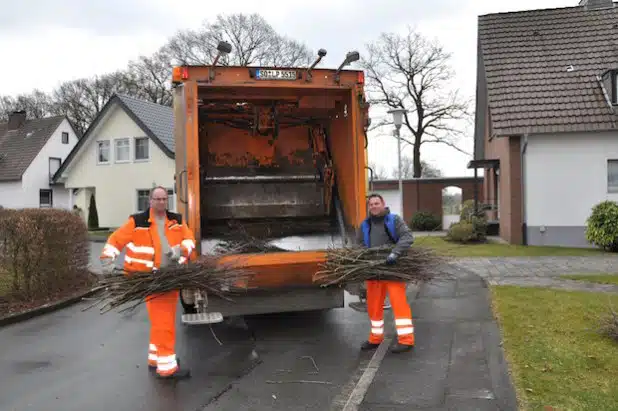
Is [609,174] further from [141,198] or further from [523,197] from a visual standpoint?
[141,198]

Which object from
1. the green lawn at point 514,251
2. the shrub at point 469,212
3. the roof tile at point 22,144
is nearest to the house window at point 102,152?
the roof tile at point 22,144

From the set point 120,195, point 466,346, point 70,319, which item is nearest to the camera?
point 466,346

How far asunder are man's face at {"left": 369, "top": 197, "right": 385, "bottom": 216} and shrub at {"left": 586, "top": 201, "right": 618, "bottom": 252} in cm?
959

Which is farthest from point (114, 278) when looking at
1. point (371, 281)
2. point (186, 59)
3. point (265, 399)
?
point (186, 59)

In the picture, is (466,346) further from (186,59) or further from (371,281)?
(186,59)

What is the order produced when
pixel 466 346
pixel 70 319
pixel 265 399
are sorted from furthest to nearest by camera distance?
pixel 70 319, pixel 466 346, pixel 265 399

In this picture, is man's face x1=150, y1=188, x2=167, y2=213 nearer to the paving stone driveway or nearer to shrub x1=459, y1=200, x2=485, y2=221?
the paving stone driveway

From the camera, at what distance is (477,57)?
21.0 metres

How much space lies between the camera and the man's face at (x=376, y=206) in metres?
5.73

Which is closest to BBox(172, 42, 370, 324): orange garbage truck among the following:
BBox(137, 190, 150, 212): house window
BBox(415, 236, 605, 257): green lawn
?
BBox(415, 236, 605, 257): green lawn

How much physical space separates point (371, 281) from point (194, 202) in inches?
75.3

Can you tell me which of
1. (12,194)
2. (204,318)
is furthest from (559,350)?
(12,194)

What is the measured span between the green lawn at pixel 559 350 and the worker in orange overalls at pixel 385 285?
0.97 meters

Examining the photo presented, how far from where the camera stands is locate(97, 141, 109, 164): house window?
93.1 feet
